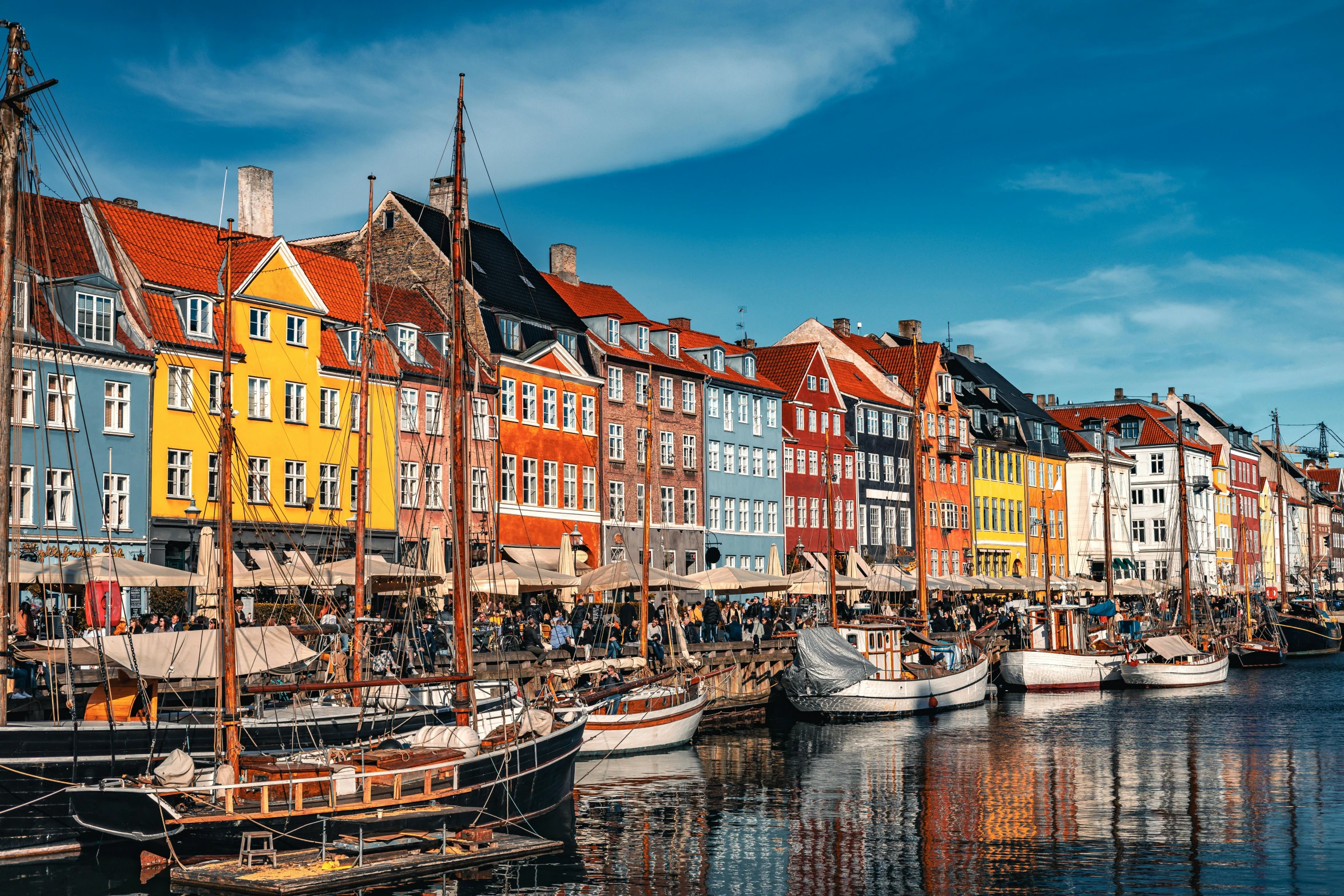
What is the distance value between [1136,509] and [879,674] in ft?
255

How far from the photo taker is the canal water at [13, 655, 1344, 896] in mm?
26391

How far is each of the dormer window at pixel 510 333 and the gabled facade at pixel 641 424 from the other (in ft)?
17.7

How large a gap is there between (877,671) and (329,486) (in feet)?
67.5

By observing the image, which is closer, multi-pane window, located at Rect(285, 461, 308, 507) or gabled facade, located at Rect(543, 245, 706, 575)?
multi-pane window, located at Rect(285, 461, 308, 507)

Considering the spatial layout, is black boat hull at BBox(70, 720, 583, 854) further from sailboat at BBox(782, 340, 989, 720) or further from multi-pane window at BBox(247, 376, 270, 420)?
multi-pane window at BBox(247, 376, 270, 420)

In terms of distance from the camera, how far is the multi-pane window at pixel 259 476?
177 ft

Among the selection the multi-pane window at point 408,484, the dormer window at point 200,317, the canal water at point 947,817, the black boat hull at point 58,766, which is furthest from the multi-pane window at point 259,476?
the black boat hull at point 58,766

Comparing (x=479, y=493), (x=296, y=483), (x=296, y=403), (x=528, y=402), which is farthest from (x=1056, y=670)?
(x=296, y=403)

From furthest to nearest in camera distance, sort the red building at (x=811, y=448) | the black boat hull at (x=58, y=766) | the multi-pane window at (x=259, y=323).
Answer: the red building at (x=811, y=448) → the multi-pane window at (x=259, y=323) → the black boat hull at (x=58, y=766)

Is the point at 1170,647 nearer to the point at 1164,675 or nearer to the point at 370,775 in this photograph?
the point at 1164,675

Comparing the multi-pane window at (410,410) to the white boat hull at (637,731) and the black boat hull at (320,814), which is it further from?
the black boat hull at (320,814)

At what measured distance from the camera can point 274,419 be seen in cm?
5606

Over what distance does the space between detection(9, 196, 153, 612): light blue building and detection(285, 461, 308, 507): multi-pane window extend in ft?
19.3

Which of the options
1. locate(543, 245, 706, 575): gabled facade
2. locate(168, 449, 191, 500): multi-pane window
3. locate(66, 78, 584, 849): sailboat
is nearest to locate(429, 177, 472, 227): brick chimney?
locate(543, 245, 706, 575): gabled facade
